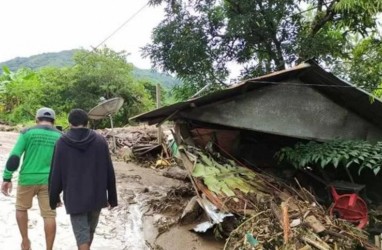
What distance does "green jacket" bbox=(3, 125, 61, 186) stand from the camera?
14.6 feet

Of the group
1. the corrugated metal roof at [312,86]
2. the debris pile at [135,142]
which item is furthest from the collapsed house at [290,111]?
the debris pile at [135,142]

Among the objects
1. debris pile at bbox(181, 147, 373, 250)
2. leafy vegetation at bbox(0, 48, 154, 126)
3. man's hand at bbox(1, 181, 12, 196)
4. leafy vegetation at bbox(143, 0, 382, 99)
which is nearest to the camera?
man's hand at bbox(1, 181, 12, 196)

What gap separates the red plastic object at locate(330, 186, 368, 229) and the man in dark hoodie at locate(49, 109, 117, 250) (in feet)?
11.4

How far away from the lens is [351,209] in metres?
5.97

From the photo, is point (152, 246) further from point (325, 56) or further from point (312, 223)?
point (325, 56)

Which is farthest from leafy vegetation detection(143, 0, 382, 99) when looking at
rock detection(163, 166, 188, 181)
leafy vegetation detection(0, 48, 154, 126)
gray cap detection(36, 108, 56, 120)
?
leafy vegetation detection(0, 48, 154, 126)

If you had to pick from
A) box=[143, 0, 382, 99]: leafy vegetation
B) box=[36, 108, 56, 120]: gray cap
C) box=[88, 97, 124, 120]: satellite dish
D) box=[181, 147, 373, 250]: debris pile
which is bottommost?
box=[181, 147, 373, 250]: debris pile

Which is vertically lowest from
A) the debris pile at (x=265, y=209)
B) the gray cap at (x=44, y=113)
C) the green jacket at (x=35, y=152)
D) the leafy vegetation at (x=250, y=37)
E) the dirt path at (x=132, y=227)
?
the dirt path at (x=132, y=227)

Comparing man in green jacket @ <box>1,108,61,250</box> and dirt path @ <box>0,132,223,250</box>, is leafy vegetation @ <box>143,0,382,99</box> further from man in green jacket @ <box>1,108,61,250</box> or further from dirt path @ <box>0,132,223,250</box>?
man in green jacket @ <box>1,108,61,250</box>

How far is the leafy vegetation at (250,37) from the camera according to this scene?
32.4 ft

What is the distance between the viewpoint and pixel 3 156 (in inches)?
465

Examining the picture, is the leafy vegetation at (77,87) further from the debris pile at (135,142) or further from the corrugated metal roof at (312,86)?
the corrugated metal roof at (312,86)

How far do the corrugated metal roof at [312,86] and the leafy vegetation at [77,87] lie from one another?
716 inches

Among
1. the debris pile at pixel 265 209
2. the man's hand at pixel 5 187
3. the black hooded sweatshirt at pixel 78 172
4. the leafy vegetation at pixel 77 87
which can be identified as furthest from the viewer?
the leafy vegetation at pixel 77 87
